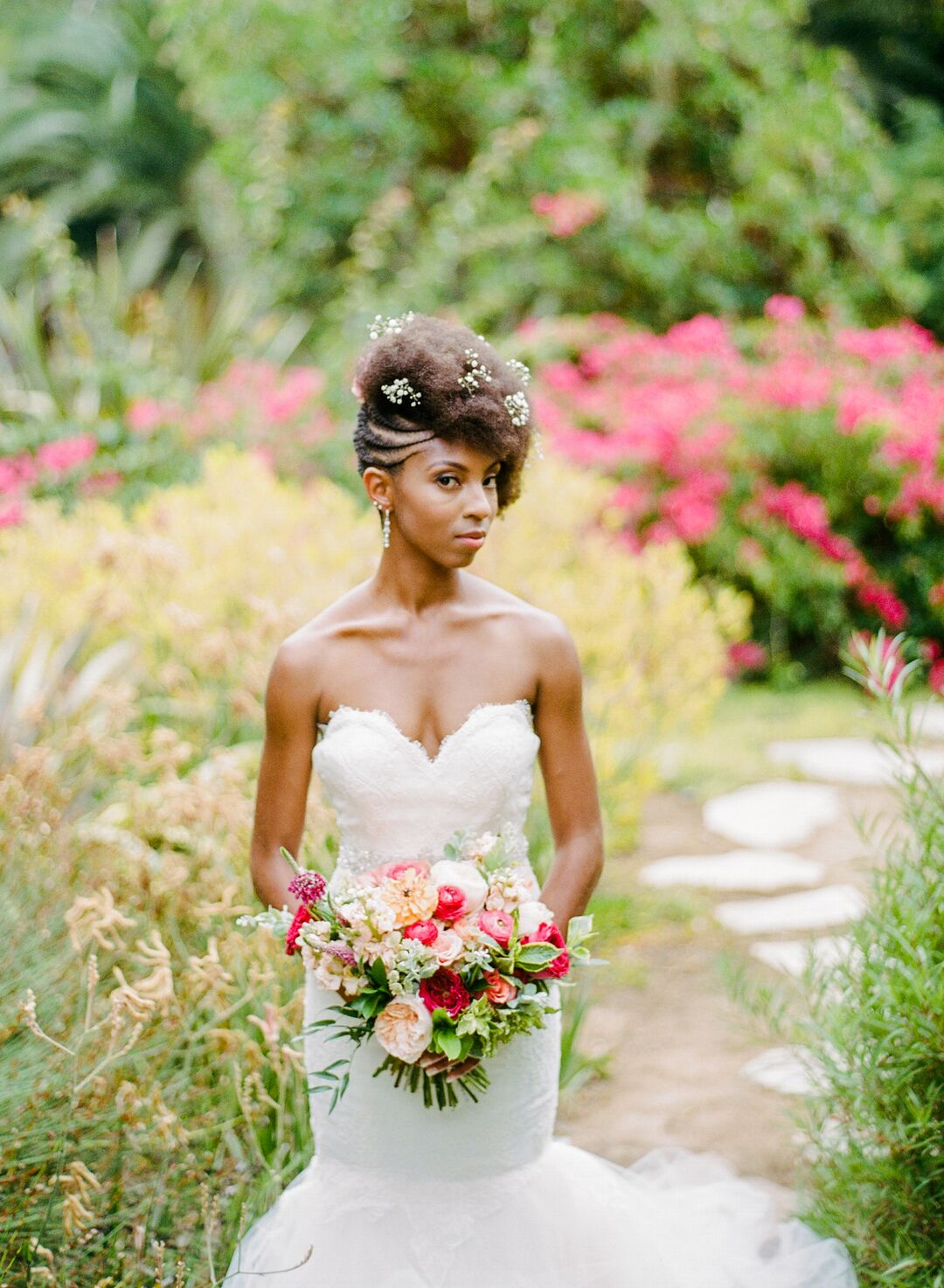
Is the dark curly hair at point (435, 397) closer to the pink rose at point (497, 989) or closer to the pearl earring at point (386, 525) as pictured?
the pearl earring at point (386, 525)

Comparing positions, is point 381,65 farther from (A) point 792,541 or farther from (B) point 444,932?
(B) point 444,932

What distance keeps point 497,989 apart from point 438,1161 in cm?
51

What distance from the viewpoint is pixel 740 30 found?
10258 mm

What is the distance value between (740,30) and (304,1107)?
32.4ft

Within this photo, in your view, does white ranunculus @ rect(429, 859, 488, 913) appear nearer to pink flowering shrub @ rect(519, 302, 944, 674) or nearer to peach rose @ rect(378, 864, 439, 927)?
peach rose @ rect(378, 864, 439, 927)

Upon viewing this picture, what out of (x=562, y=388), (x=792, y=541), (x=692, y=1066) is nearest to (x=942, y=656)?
(x=792, y=541)

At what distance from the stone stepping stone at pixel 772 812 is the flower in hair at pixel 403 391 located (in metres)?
3.85

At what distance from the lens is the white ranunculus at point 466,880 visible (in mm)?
2045

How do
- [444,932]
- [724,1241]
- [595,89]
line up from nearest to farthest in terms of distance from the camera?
[444,932] → [724,1241] → [595,89]

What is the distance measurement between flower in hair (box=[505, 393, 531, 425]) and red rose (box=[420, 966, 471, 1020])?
982mm

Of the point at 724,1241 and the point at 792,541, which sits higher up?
the point at 792,541

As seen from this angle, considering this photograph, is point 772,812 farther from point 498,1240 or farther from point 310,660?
point 310,660

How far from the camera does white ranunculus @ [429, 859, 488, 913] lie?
2045mm

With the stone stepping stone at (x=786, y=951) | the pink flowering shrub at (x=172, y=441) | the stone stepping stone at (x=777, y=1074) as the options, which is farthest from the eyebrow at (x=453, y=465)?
the pink flowering shrub at (x=172, y=441)
